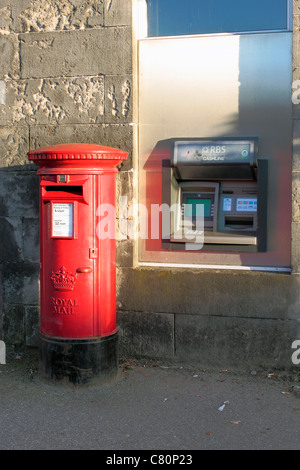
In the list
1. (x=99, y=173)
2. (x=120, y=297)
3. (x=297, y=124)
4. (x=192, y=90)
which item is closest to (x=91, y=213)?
Answer: (x=99, y=173)

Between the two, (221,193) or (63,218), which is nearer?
(63,218)

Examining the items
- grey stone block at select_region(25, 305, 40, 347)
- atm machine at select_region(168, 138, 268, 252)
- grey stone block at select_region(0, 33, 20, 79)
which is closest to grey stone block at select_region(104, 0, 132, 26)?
grey stone block at select_region(0, 33, 20, 79)

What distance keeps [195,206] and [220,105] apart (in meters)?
0.98

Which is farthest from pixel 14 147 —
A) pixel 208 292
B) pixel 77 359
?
pixel 208 292

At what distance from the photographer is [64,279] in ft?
16.5

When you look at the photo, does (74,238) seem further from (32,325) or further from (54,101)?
(54,101)

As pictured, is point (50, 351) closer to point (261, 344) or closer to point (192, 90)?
point (261, 344)

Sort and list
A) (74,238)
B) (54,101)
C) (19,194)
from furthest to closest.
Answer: (19,194), (54,101), (74,238)

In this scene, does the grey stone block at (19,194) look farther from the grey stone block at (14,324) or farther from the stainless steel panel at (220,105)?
the stainless steel panel at (220,105)

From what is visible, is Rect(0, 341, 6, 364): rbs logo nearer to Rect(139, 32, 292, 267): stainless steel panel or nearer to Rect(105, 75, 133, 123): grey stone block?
Rect(139, 32, 292, 267): stainless steel panel

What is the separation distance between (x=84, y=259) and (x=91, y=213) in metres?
0.39

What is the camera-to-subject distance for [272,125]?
550 cm

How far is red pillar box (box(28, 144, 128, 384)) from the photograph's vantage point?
4941 mm

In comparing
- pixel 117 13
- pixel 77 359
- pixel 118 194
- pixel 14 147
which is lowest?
pixel 77 359
